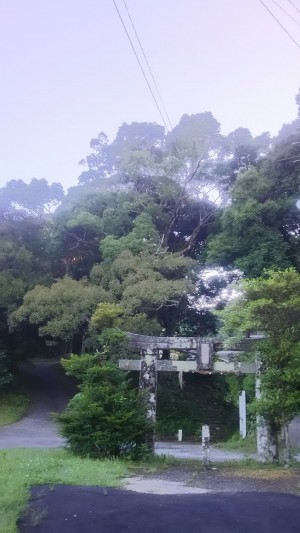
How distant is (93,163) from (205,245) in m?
14.2

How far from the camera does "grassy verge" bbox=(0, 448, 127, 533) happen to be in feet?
21.9

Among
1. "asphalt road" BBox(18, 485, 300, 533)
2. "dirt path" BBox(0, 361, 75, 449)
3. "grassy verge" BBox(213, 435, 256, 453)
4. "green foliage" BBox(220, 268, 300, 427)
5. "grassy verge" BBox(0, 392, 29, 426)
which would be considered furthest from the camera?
"grassy verge" BBox(0, 392, 29, 426)

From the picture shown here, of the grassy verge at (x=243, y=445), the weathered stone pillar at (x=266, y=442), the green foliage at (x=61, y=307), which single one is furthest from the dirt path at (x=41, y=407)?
the weathered stone pillar at (x=266, y=442)

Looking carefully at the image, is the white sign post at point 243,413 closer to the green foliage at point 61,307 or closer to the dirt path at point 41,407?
the dirt path at point 41,407

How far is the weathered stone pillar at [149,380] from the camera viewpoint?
13.5 meters

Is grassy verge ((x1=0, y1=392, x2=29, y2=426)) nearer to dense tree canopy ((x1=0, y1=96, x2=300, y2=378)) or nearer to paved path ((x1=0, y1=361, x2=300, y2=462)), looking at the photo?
paved path ((x1=0, y1=361, x2=300, y2=462))

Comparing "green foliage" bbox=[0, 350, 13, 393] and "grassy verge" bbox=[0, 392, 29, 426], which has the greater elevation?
"green foliage" bbox=[0, 350, 13, 393]

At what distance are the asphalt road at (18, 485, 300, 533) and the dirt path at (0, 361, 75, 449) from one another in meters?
10.3

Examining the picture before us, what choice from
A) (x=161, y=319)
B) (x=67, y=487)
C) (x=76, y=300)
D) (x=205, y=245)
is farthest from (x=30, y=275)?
(x=67, y=487)

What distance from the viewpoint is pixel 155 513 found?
6.78m

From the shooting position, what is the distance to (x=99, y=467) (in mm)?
10711

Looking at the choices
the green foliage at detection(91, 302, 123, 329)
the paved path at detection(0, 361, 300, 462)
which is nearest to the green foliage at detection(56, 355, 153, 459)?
the paved path at detection(0, 361, 300, 462)

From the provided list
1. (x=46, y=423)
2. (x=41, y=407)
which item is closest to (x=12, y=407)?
(x=41, y=407)

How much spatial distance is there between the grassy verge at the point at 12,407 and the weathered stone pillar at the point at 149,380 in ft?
39.4
